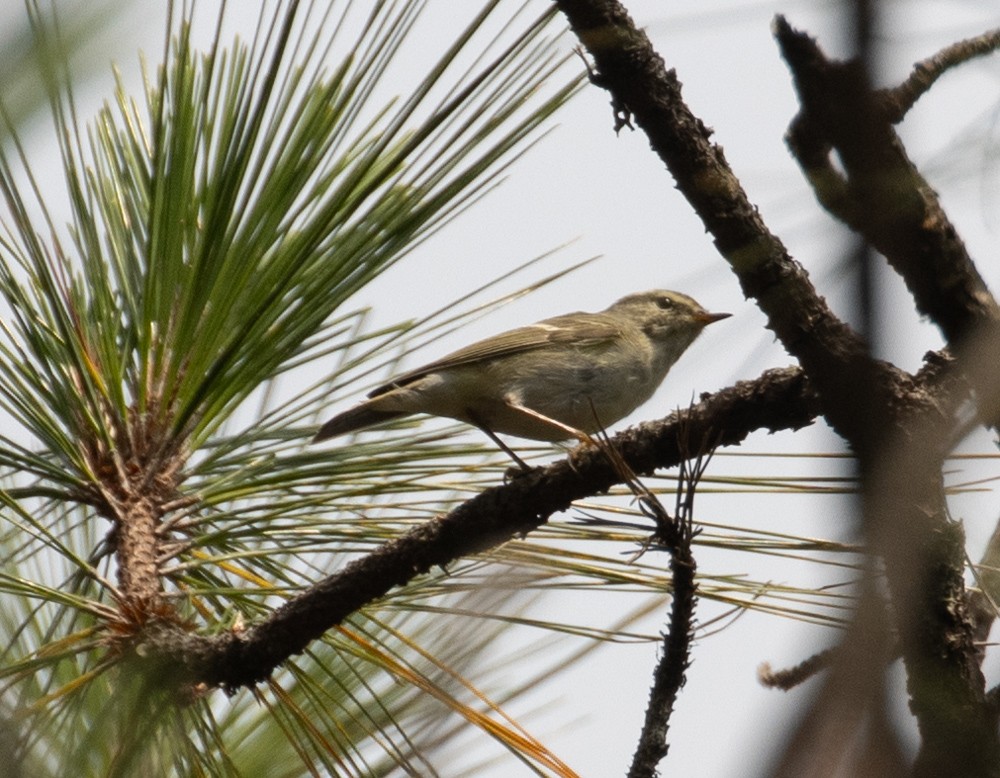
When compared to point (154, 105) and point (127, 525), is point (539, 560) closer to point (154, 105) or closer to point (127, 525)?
point (127, 525)

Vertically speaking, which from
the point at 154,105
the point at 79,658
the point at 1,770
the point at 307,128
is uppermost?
the point at 154,105

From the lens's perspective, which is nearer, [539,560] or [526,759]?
[526,759]

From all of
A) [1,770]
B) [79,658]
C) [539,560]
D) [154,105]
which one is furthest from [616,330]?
[1,770]

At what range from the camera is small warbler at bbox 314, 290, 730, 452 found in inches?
149

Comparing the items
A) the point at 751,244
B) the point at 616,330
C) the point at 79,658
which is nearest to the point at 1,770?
the point at 751,244

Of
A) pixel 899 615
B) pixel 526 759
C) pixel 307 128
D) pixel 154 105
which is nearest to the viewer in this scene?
pixel 899 615

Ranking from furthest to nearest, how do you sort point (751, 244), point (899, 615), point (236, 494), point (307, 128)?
point (236, 494), point (307, 128), point (751, 244), point (899, 615)

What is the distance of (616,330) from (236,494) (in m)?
1.91

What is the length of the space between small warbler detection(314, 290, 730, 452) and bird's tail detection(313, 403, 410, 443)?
0.01 meters

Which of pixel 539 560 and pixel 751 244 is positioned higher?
pixel 751 244

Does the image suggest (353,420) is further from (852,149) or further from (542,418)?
(852,149)

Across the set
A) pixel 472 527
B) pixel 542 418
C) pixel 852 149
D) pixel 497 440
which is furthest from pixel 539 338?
pixel 852 149

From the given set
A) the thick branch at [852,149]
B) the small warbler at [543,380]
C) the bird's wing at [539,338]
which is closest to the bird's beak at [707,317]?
the small warbler at [543,380]

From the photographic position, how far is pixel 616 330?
13.9ft
